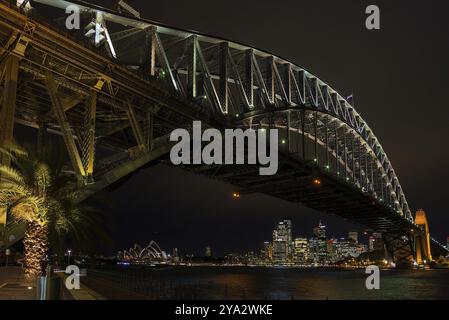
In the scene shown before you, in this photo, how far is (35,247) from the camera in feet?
63.4

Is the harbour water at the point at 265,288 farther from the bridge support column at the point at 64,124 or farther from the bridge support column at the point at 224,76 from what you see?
the bridge support column at the point at 224,76

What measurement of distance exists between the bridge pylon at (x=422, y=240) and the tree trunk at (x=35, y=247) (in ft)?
435

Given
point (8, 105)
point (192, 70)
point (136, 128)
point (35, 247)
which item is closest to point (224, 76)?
point (192, 70)

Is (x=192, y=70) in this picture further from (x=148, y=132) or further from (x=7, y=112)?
(x=7, y=112)

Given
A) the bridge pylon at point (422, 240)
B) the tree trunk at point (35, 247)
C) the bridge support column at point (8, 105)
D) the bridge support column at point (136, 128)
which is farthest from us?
the bridge pylon at point (422, 240)

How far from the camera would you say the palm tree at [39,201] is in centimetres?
A: 1812

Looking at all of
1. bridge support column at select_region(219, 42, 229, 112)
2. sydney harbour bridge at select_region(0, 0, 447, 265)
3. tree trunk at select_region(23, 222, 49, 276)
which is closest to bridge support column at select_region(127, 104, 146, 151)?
sydney harbour bridge at select_region(0, 0, 447, 265)

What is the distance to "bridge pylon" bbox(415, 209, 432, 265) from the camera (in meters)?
142

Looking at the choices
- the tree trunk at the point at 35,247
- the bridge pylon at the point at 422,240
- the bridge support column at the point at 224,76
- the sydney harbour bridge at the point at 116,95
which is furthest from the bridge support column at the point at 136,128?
the bridge pylon at the point at 422,240

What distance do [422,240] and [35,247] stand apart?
140282mm
